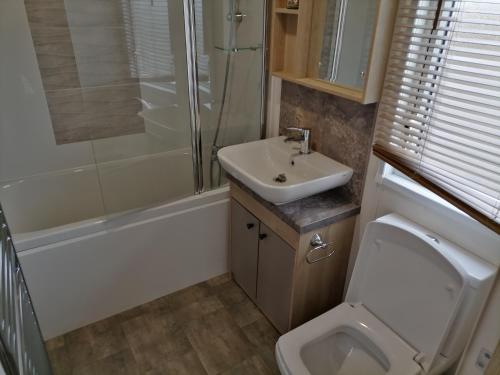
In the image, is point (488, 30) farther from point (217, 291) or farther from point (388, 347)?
point (217, 291)

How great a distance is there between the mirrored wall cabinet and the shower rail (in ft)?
4.60

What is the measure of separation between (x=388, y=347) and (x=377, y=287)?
23cm

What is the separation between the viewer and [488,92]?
46.5 inches

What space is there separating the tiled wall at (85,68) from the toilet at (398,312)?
1671 millimetres

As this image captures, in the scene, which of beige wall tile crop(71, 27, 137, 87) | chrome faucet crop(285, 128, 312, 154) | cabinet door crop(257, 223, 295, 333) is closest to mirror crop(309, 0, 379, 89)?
chrome faucet crop(285, 128, 312, 154)

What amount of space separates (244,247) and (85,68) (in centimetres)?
144

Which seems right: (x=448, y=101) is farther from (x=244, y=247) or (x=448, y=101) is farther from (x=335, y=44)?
(x=244, y=247)

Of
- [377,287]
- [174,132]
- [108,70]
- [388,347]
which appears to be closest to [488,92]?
[377,287]

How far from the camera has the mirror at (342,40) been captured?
156 centimetres

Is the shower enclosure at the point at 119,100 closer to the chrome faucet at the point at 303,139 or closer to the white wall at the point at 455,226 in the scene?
the chrome faucet at the point at 303,139

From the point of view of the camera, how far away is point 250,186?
172 centimetres

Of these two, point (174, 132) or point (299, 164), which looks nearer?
point (299, 164)

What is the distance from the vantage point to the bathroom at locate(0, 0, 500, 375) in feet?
4.29

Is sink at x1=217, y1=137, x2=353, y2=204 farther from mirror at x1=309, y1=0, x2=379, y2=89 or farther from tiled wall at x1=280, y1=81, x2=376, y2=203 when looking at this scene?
mirror at x1=309, y1=0, x2=379, y2=89
